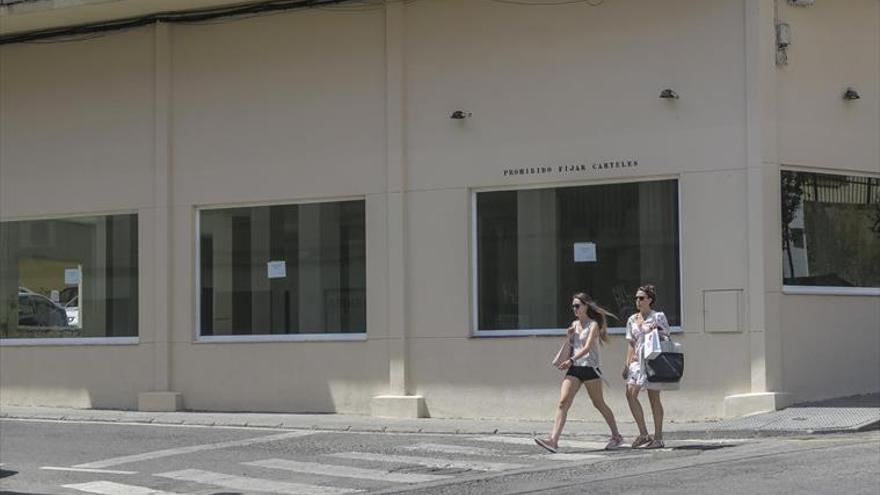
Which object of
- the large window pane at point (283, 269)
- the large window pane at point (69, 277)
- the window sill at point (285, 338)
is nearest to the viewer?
the window sill at point (285, 338)

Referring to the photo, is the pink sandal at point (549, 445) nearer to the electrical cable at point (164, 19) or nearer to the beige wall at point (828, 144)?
the beige wall at point (828, 144)

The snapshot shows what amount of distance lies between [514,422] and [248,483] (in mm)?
5346

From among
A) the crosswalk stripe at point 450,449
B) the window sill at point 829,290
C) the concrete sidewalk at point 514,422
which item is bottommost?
the crosswalk stripe at point 450,449

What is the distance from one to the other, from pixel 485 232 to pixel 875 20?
6035 millimetres

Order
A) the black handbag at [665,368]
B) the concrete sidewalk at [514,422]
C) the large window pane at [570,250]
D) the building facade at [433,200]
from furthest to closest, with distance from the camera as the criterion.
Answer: the large window pane at [570,250]
the building facade at [433,200]
the concrete sidewalk at [514,422]
the black handbag at [665,368]

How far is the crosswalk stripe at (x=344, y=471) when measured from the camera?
37.8 ft

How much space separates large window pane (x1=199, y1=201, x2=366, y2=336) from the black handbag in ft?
18.1

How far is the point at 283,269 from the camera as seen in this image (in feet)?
59.7

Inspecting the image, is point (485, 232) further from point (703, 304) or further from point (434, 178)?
point (703, 304)

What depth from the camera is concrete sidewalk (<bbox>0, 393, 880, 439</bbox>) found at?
1385 centimetres

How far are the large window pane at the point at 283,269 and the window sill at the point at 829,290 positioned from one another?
5839mm

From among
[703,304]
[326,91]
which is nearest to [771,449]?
[703,304]

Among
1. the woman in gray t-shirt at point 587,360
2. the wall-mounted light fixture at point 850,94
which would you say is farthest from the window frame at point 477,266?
the woman in gray t-shirt at point 587,360

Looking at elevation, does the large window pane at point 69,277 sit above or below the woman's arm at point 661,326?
above
